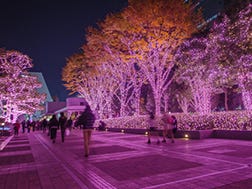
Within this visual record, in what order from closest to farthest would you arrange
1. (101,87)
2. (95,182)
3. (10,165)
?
(95,182)
(10,165)
(101,87)

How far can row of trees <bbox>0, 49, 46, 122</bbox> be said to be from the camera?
28.0 meters

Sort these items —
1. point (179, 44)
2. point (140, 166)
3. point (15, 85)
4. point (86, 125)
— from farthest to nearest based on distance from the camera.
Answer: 1. point (15, 85)
2. point (179, 44)
3. point (86, 125)
4. point (140, 166)

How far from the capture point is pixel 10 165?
25.2 feet

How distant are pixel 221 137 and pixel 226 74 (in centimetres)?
572

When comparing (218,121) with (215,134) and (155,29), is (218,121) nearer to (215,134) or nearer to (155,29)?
(215,134)

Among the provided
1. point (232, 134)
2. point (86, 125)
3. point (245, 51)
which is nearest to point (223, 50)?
point (245, 51)

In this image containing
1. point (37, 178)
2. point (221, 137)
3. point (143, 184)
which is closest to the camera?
point (143, 184)

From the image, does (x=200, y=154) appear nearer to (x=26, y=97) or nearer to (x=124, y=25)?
(x=124, y=25)

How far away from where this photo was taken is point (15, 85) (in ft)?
93.4

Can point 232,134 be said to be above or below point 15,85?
below

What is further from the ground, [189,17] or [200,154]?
[189,17]

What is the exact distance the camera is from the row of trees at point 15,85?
2795 centimetres

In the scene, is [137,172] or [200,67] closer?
[137,172]

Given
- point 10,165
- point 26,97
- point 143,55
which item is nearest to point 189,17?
point 143,55
